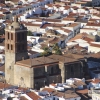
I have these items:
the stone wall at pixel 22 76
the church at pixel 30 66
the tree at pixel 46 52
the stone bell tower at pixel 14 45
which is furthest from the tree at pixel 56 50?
the stone wall at pixel 22 76

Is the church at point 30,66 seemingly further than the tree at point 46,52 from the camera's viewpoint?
No

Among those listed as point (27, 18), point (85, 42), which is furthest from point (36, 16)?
point (85, 42)

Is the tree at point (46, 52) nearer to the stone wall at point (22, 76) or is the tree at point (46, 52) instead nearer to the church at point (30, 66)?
the church at point (30, 66)

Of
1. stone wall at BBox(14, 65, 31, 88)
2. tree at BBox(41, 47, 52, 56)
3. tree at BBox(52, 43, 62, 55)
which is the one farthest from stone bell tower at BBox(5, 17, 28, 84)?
tree at BBox(52, 43, 62, 55)

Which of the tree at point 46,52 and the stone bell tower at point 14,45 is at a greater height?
the stone bell tower at point 14,45

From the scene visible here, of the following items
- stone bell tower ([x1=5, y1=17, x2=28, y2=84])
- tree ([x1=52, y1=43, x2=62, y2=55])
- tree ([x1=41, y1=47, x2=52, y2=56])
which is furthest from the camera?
tree ([x1=52, y1=43, x2=62, y2=55])

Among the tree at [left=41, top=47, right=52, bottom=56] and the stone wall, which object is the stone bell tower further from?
the tree at [left=41, top=47, right=52, bottom=56]

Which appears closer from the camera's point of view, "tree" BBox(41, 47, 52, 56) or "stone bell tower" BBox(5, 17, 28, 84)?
"stone bell tower" BBox(5, 17, 28, 84)
